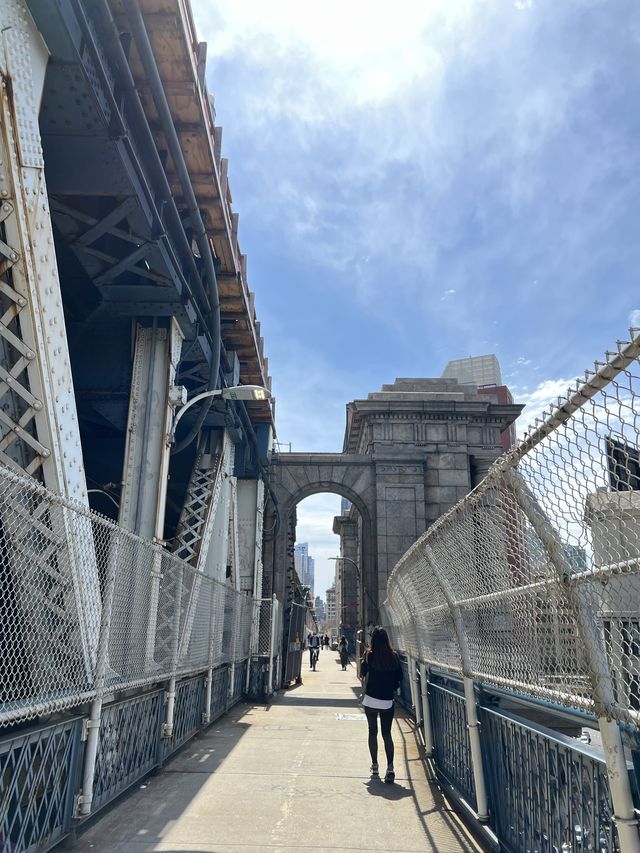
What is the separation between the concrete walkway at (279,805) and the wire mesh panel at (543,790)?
64cm

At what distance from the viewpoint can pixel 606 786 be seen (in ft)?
8.79

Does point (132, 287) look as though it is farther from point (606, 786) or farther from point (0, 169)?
point (606, 786)

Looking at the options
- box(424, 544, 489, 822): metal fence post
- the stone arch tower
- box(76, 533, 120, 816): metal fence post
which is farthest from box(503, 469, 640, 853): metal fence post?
the stone arch tower

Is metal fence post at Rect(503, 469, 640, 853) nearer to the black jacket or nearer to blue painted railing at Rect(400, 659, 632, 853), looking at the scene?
blue painted railing at Rect(400, 659, 632, 853)

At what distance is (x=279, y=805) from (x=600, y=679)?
3965mm

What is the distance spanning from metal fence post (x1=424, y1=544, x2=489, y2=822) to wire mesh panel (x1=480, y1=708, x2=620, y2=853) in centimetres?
7

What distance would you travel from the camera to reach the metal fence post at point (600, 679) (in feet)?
7.82

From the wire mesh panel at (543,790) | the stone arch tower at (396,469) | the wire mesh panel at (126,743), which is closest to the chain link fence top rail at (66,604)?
the wire mesh panel at (126,743)

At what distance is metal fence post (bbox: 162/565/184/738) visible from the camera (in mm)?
6648

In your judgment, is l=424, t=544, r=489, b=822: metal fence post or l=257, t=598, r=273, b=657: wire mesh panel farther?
l=257, t=598, r=273, b=657: wire mesh panel

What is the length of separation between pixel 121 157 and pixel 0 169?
2.39 meters

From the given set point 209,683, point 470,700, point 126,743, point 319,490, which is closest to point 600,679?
point 470,700

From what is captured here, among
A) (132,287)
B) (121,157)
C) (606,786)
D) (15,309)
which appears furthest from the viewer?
(132,287)

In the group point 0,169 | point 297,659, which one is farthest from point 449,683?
point 297,659
